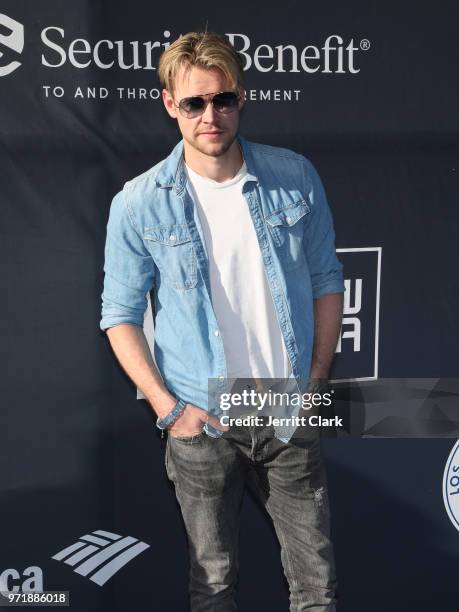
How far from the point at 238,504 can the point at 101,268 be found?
0.97m

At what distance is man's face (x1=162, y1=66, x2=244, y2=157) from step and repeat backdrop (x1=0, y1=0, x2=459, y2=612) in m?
0.54

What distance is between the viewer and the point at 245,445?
2.50 metres

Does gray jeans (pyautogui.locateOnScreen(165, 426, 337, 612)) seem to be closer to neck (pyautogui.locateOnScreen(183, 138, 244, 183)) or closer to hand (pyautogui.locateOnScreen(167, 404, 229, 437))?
hand (pyautogui.locateOnScreen(167, 404, 229, 437))

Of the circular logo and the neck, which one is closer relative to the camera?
the neck

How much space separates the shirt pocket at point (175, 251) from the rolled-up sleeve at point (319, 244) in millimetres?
366

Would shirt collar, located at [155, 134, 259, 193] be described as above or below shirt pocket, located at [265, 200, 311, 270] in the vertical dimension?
above

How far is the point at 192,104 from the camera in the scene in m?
2.39

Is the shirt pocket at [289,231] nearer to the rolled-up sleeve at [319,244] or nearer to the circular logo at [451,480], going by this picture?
the rolled-up sleeve at [319,244]

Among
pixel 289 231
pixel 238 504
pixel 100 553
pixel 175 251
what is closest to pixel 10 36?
pixel 175 251

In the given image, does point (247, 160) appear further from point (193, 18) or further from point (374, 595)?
point (374, 595)

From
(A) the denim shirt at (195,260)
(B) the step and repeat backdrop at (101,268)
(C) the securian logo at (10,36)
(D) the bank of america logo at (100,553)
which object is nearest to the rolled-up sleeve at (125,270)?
(A) the denim shirt at (195,260)

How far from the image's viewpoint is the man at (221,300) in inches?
95.6

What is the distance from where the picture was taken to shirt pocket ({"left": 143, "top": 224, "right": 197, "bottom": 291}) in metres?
2.44

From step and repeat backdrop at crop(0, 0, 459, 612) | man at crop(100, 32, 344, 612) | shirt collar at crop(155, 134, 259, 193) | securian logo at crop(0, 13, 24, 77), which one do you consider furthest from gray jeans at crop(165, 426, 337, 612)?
securian logo at crop(0, 13, 24, 77)
